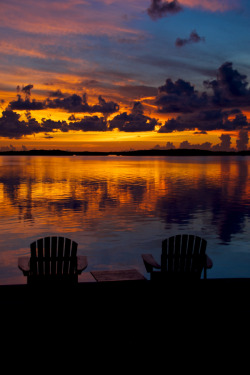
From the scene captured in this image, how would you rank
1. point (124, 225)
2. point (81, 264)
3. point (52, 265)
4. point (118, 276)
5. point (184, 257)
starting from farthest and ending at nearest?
point (124, 225) → point (118, 276) → point (81, 264) → point (184, 257) → point (52, 265)

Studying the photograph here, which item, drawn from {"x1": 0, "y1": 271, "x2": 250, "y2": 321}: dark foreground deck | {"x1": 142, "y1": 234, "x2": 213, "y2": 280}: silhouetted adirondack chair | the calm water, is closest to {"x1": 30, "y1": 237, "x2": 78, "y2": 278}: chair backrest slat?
{"x1": 0, "y1": 271, "x2": 250, "y2": 321}: dark foreground deck

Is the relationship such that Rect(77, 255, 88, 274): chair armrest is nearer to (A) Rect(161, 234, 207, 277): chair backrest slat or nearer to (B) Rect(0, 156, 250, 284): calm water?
(A) Rect(161, 234, 207, 277): chair backrest slat

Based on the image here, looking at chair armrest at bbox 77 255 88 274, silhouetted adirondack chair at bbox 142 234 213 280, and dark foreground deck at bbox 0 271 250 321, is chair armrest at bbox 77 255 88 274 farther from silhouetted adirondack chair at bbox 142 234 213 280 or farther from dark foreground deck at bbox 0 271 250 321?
silhouetted adirondack chair at bbox 142 234 213 280

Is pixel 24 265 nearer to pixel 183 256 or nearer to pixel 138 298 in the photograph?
pixel 138 298

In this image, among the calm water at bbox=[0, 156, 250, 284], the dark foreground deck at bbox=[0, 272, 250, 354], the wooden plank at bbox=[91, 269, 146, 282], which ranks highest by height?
the dark foreground deck at bbox=[0, 272, 250, 354]

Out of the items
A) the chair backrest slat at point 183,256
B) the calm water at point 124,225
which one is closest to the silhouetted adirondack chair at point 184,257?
the chair backrest slat at point 183,256

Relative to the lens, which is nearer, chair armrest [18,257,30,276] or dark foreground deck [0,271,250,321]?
dark foreground deck [0,271,250,321]

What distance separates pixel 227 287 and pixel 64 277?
310cm

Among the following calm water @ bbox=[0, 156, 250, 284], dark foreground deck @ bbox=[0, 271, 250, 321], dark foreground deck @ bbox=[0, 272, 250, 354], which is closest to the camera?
dark foreground deck @ bbox=[0, 272, 250, 354]

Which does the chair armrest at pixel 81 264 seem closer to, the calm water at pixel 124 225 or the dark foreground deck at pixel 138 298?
the dark foreground deck at pixel 138 298

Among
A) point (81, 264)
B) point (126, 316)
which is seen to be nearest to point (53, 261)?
point (81, 264)

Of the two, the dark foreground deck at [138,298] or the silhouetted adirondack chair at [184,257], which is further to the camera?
the silhouetted adirondack chair at [184,257]

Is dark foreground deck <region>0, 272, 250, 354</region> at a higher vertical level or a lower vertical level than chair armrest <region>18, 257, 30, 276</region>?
lower

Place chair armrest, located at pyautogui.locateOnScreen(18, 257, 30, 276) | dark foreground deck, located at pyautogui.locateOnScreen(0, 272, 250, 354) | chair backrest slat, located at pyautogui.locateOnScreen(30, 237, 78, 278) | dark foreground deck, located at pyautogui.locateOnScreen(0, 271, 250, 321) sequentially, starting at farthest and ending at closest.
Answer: chair armrest, located at pyautogui.locateOnScreen(18, 257, 30, 276) < chair backrest slat, located at pyautogui.locateOnScreen(30, 237, 78, 278) < dark foreground deck, located at pyautogui.locateOnScreen(0, 271, 250, 321) < dark foreground deck, located at pyautogui.locateOnScreen(0, 272, 250, 354)
